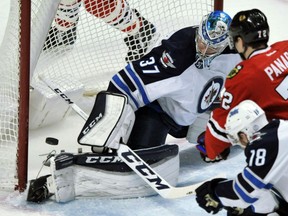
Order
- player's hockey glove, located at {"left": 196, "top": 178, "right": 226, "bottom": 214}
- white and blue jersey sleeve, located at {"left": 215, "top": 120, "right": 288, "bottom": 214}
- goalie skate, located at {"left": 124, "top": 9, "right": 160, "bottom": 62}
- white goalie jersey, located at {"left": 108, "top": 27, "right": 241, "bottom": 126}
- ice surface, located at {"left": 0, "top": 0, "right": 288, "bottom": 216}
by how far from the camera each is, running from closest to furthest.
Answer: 1. white and blue jersey sleeve, located at {"left": 215, "top": 120, "right": 288, "bottom": 214}
2. player's hockey glove, located at {"left": 196, "top": 178, "right": 226, "bottom": 214}
3. ice surface, located at {"left": 0, "top": 0, "right": 288, "bottom": 216}
4. white goalie jersey, located at {"left": 108, "top": 27, "right": 241, "bottom": 126}
5. goalie skate, located at {"left": 124, "top": 9, "right": 160, "bottom": 62}

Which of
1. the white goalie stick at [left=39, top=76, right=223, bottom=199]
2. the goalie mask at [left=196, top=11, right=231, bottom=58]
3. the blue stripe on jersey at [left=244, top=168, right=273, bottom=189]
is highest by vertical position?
the goalie mask at [left=196, top=11, right=231, bottom=58]

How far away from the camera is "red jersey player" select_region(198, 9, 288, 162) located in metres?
1.89

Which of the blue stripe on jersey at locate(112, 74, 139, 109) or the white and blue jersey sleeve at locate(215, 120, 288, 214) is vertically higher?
the white and blue jersey sleeve at locate(215, 120, 288, 214)

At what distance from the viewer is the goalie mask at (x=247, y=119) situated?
1.74m

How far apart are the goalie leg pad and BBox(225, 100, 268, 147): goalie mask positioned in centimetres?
72

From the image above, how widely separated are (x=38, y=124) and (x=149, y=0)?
2.02ft

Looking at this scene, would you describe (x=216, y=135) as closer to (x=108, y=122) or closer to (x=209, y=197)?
(x=209, y=197)

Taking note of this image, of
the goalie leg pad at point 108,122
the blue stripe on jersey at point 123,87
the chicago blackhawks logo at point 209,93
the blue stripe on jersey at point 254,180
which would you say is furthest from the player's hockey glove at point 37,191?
the blue stripe on jersey at point 254,180

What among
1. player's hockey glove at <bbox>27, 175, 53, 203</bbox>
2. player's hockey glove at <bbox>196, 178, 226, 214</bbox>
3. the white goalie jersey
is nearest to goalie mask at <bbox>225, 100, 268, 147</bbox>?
player's hockey glove at <bbox>196, 178, 226, 214</bbox>

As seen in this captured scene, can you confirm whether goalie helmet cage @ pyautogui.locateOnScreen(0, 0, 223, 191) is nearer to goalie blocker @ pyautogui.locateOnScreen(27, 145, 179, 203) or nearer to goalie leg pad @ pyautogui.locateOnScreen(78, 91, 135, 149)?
goalie blocker @ pyautogui.locateOnScreen(27, 145, 179, 203)

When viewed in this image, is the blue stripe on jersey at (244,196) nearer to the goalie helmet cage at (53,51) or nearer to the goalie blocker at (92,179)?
the goalie blocker at (92,179)

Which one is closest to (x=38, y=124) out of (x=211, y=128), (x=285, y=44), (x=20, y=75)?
(x=20, y=75)

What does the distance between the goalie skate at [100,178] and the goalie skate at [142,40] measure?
1.86 feet

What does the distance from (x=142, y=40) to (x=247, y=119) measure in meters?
1.26
